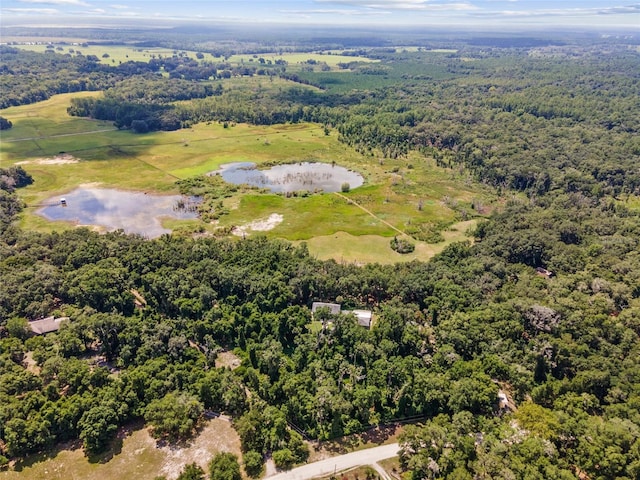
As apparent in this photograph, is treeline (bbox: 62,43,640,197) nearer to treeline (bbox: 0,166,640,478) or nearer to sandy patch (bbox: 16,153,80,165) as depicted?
sandy patch (bbox: 16,153,80,165)

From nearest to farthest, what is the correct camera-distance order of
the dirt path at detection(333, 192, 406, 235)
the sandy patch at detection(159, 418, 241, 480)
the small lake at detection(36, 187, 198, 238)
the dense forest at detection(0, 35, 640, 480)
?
the dense forest at detection(0, 35, 640, 480), the sandy patch at detection(159, 418, 241, 480), the small lake at detection(36, 187, 198, 238), the dirt path at detection(333, 192, 406, 235)

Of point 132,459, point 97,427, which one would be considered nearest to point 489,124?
point 132,459

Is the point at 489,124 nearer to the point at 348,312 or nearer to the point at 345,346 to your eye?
the point at 348,312

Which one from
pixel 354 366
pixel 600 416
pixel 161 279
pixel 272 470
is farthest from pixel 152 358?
pixel 600 416

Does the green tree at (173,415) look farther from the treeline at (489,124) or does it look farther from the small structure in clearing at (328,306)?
the treeline at (489,124)

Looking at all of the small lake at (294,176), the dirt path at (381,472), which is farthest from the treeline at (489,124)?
the dirt path at (381,472)

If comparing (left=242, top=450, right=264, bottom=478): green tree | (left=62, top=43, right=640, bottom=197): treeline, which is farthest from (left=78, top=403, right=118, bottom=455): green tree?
(left=62, top=43, right=640, bottom=197): treeline
